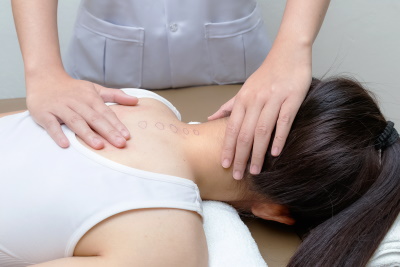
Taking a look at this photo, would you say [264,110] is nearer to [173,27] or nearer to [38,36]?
[173,27]

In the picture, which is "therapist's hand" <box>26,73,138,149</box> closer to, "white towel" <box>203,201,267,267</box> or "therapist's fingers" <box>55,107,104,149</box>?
"therapist's fingers" <box>55,107,104,149</box>

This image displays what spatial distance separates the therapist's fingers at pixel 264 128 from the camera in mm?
1062

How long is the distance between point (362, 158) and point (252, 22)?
2.23 feet

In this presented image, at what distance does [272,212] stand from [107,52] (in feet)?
2.46

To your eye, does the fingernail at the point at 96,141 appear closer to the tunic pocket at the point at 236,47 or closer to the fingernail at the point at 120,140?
the fingernail at the point at 120,140

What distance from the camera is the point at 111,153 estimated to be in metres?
1.02

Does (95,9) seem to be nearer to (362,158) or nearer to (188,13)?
(188,13)

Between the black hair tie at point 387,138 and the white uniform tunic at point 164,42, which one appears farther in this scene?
the white uniform tunic at point 164,42

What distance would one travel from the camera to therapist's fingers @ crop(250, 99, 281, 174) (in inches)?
41.8

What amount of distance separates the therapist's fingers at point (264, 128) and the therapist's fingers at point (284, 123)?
0.01 m

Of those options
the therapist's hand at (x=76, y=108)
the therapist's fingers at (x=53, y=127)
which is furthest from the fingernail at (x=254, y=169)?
the therapist's fingers at (x=53, y=127)

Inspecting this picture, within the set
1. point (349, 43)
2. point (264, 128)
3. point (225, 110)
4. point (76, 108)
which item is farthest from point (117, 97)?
point (349, 43)

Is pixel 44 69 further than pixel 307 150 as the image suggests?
Yes

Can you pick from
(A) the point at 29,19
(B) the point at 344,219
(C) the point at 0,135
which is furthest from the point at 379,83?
(C) the point at 0,135
